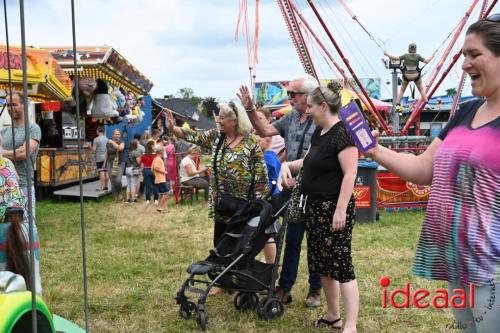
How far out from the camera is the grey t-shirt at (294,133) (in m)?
4.32

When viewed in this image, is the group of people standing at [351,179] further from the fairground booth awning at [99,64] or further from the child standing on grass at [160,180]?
the child standing on grass at [160,180]

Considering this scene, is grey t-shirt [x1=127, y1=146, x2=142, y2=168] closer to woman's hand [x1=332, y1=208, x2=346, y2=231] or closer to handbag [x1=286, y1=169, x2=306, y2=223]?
handbag [x1=286, y1=169, x2=306, y2=223]

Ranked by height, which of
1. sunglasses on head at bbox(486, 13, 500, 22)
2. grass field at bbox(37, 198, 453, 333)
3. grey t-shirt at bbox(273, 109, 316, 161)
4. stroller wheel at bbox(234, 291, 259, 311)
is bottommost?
grass field at bbox(37, 198, 453, 333)

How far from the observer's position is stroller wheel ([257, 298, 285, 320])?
4.18 metres

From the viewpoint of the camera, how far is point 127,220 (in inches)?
377

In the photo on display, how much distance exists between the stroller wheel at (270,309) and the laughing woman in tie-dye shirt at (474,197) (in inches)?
90.9

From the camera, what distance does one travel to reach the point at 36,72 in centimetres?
757

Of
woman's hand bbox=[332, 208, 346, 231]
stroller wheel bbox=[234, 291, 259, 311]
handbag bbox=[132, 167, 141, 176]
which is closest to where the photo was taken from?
woman's hand bbox=[332, 208, 346, 231]

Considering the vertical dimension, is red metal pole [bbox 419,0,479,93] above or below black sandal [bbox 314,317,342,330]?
above

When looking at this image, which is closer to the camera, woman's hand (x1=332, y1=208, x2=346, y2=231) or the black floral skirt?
woman's hand (x1=332, y1=208, x2=346, y2=231)

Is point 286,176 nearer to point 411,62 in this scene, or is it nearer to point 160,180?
point 160,180

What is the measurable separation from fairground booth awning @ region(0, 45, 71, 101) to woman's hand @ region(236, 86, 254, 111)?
12.4ft

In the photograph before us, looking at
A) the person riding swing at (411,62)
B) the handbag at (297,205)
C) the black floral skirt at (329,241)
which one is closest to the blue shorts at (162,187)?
the person riding swing at (411,62)

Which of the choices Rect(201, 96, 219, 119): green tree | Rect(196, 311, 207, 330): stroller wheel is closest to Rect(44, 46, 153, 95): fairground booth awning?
Rect(201, 96, 219, 119): green tree
